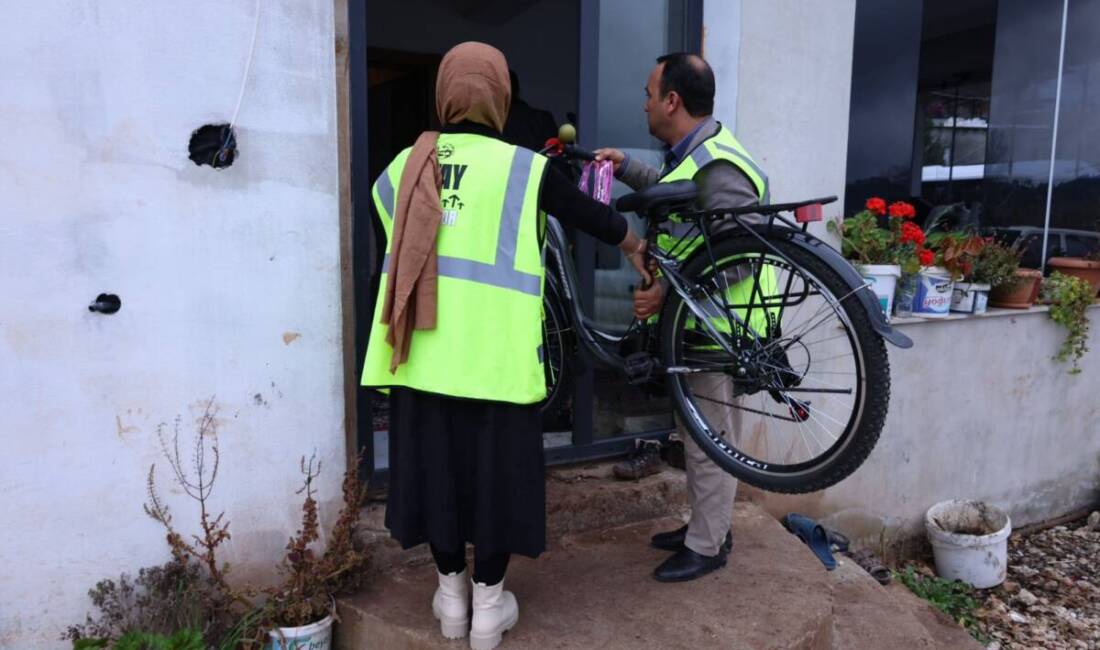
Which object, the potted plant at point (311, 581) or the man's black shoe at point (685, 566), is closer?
the potted plant at point (311, 581)

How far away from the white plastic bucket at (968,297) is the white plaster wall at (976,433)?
0.30 feet

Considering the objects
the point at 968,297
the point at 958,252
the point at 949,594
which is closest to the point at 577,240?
the point at 958,252

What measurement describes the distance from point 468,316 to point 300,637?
128 centimetres

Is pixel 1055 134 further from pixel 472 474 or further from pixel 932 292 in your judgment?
pixel 472 474

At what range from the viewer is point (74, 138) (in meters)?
2.22

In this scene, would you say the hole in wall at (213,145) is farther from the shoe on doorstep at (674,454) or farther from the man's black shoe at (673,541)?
the shoe on doorstep at (674,454)

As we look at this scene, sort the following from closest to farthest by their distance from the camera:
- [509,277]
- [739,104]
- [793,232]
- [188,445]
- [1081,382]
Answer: [509,277]
[793,232]
[188,445]
[739,104]
[1081,382]

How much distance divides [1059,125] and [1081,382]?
6.38ft

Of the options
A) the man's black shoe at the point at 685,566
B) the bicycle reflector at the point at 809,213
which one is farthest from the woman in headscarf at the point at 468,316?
the man's black shoe at the point at 685,566

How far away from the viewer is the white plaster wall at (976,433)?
167 inches

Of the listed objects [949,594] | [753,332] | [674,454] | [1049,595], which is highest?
[753,332]

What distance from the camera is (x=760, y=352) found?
7.14ft

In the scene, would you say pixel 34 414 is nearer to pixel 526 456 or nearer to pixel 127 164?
pixel 127 164

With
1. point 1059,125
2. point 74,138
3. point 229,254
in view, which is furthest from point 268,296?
point 1059,125
